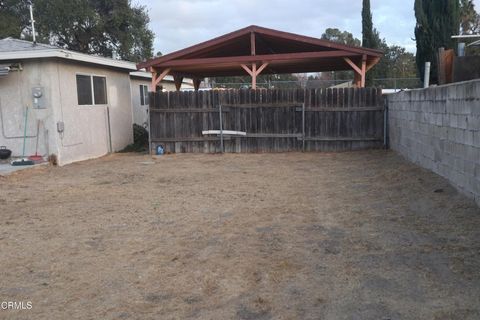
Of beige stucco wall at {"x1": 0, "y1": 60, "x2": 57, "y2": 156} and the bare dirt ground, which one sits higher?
beige stucco wall at {"x1": 0, "y1": 60, "x2": 57, "y2": 156}

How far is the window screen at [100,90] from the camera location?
13781mm

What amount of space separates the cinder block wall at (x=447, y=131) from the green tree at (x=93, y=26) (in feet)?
77.9

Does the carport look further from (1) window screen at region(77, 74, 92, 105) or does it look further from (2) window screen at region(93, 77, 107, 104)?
(1) window screen at region(77, 74, 92, 105)

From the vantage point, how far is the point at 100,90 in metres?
14.1

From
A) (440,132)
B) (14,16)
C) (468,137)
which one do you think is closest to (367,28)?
(14,16)

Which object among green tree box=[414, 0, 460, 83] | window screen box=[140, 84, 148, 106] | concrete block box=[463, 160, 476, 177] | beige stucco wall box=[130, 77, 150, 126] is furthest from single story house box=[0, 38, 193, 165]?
green tree box=[414, 0, 460, 83]

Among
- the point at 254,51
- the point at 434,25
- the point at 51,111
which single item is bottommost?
the point at 51,111

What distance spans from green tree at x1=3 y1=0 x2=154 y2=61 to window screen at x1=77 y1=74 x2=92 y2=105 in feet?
56.4

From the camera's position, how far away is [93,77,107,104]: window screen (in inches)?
543

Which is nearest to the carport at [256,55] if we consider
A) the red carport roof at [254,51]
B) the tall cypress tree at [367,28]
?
the red carport roof at [254,51]

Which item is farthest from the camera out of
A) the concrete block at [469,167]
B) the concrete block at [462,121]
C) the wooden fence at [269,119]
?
the wooden fence at [269,119]

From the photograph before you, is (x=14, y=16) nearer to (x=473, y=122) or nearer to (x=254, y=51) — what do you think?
(x=254, y=51)

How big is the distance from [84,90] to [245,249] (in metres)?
9.89

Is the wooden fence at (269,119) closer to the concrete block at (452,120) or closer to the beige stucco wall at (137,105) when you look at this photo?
the beige stucco wall at (137,105)
